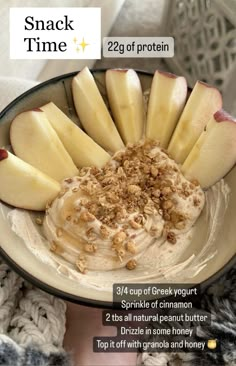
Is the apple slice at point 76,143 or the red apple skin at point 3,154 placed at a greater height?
the apple slice at point 76,143

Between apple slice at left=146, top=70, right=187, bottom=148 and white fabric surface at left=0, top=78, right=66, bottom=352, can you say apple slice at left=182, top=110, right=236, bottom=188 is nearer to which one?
apple slice at left=146, top=70, right=187, bottom=148

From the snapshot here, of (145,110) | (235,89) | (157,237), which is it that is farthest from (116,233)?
(235,89)

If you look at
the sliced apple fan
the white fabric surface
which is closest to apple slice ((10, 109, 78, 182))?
the sliced apple fan

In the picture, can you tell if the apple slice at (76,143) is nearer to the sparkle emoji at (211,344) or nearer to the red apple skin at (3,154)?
the red apple skin at (3,154)
